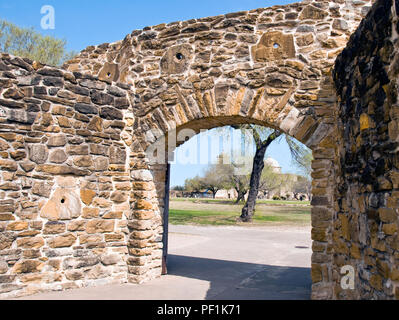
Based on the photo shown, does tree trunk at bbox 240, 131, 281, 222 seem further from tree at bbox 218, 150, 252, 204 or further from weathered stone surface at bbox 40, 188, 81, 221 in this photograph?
weathered stone surface at bbox 40, 188, 81, 221

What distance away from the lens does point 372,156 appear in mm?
3150

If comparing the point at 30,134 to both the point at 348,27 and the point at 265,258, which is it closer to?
the point at 348,27

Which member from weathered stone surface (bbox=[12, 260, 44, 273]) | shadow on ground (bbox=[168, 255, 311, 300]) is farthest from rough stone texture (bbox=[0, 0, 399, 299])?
shadow on ground (bbox=[168, 255, 311, 300])

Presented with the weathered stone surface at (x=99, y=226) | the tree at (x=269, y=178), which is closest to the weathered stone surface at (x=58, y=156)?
the weathered stone surface at (x=99, y=226)

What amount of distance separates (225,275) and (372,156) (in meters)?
4.17

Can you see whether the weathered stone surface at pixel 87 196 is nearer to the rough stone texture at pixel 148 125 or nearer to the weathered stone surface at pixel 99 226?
the rough stone texture at pixel 148 125

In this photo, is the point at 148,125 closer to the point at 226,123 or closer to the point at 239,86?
the point at 226,123

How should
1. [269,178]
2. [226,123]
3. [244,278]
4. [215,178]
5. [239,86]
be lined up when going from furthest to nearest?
[215,178] < [269,178] < [244,278] < [226,123] < [239,86]

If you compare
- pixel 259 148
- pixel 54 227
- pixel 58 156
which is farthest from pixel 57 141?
pixel 259 148

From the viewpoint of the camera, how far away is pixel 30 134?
208 inches

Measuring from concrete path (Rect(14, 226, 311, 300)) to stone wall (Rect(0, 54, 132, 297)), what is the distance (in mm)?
405

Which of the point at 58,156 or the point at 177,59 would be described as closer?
the point at 58,156

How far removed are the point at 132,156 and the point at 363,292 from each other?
4017 mm

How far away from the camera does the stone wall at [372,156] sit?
8.98ft
